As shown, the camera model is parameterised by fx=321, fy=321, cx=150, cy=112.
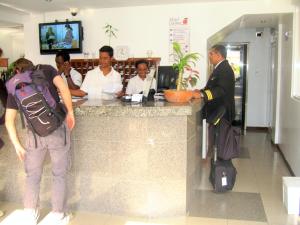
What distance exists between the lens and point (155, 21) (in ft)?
18.4

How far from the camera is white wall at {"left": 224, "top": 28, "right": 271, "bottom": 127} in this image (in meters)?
7.39

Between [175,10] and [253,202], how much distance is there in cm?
353

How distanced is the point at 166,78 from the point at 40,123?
1.55 meters

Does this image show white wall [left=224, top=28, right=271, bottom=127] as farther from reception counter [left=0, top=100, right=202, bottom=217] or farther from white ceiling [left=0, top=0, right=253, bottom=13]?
reception counter [left=0, top=100, right=202, bottom=217]

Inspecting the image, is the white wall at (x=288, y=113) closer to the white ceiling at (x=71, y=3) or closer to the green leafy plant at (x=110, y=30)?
the white ceiling at (x=71, y=3)

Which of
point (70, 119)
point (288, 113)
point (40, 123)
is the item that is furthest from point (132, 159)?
point (288, 113)

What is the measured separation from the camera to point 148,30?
5660 mm

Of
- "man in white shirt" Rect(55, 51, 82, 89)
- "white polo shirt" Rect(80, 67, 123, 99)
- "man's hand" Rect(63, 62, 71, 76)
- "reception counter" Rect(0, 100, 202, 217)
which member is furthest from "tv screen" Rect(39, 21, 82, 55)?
"reception counter" Rect(0, 100, 202, 217)

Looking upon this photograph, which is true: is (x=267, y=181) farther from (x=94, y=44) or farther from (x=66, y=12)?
(x=66, y=12)

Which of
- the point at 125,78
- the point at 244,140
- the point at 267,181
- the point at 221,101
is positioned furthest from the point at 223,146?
the point at 244,140

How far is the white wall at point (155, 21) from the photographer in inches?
208

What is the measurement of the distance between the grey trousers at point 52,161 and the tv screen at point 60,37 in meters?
3.63

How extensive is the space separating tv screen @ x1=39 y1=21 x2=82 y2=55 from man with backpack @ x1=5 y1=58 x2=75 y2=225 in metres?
3.52

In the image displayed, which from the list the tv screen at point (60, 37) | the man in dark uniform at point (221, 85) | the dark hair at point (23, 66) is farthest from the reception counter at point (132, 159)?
the tv screen at point (60, 37)
